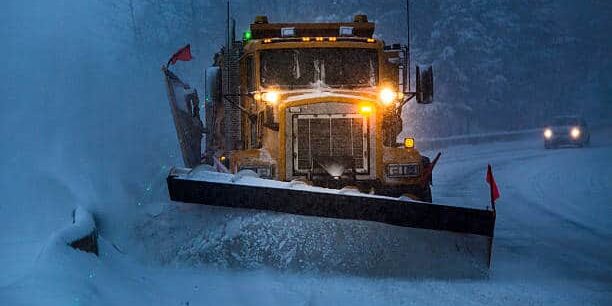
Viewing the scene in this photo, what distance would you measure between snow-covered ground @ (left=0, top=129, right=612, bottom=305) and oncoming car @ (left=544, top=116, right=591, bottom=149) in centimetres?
2080

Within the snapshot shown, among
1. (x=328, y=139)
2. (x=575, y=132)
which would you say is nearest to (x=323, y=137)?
(x=328, y=139)

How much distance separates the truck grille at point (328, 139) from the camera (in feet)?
28.7

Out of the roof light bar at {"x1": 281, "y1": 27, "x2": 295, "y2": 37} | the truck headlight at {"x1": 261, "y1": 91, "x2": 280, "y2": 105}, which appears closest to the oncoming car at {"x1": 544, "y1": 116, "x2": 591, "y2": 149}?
the roof light bar at {"x1": 281, "y1": 27, "x2": 295, "y2": 37}

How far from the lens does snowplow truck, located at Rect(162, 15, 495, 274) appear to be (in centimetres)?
653

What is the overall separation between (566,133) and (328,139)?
22954 mm

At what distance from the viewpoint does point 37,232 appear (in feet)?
27.2

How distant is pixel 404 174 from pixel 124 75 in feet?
47.6

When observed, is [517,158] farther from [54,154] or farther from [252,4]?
[252,4]

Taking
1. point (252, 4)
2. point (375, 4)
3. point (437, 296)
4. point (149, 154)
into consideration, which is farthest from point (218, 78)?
point (252, 4)

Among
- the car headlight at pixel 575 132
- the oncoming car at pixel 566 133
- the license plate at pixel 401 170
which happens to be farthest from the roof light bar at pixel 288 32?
the car headlight at pixel 575 132

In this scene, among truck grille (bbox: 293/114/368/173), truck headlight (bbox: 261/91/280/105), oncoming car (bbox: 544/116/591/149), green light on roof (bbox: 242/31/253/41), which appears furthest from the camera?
oncoming car (bbox: 544/116/591/149)

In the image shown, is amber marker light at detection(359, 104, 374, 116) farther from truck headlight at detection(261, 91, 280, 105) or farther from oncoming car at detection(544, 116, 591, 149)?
oncoming car at detection(544, 116, 591, 149)

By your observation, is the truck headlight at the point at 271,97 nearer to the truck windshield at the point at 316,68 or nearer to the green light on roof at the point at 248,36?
the truck windshield at the point at 316,68

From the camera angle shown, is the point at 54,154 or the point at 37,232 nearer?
the point at 37,232
